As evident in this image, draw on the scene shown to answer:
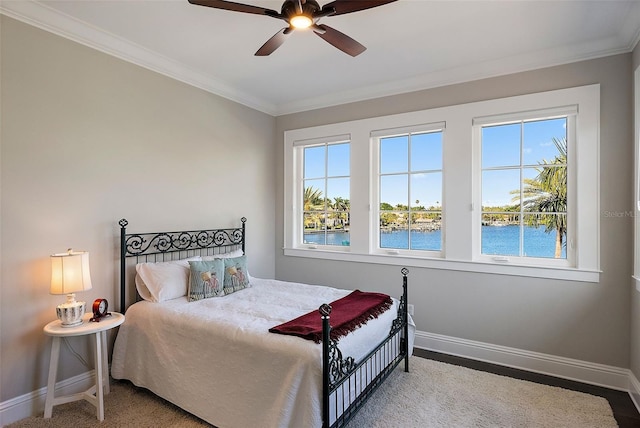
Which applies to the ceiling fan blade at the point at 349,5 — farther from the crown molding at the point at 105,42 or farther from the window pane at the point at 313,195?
the window pane at the point at 313,195

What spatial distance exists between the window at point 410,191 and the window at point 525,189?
452 millimetres

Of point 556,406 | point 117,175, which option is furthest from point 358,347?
point 117,175

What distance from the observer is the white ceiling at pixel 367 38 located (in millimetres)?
2354

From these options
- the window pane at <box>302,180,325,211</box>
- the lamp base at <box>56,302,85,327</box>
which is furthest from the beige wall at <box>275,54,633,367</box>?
the lamp base at <box>56,302,85,327</box>

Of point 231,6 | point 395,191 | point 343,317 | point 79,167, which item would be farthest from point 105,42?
point 395,191

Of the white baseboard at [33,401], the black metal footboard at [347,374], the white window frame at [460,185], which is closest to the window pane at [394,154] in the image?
the white window frame at [460,185]

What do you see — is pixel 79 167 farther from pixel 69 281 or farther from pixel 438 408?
pixel 438 408

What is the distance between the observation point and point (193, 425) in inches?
88.0

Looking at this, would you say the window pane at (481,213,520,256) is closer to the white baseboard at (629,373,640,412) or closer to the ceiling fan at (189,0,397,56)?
the white baseboard at (629,373,640,412)

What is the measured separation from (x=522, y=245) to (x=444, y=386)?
1.47 metres

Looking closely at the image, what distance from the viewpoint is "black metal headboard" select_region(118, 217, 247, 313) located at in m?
2.85

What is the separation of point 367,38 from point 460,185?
1.63 m

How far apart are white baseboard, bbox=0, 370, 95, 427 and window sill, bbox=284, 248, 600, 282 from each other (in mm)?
2465

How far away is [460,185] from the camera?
3.35 m
